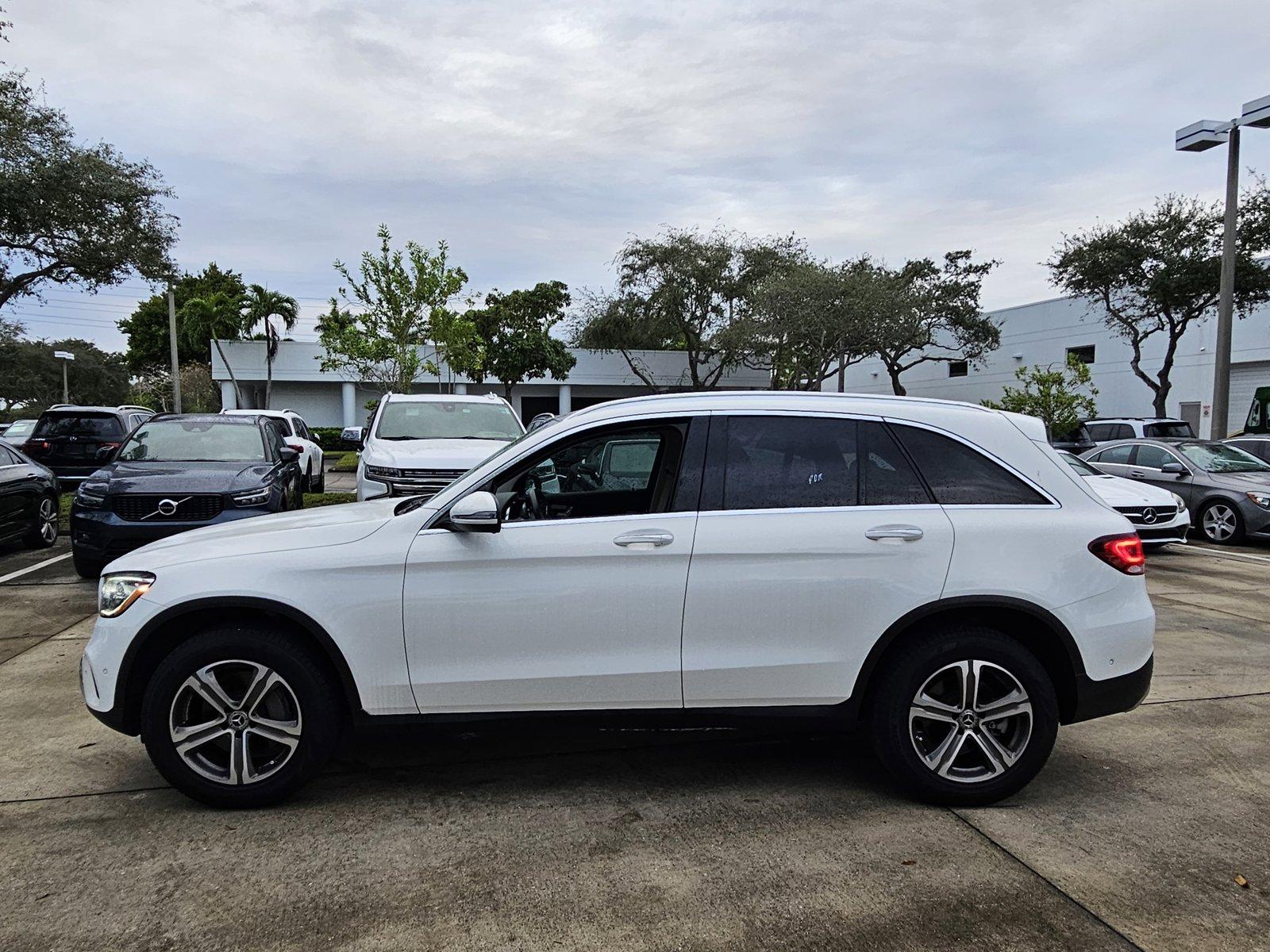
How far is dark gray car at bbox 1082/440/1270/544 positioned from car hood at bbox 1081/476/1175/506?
2.17 m

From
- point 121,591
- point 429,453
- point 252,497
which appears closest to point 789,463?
point 121,591

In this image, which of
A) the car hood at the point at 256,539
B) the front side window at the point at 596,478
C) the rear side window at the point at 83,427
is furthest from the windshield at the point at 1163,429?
the rear side window at the point at 83,427

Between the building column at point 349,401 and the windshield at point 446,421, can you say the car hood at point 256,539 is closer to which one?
the windshield at point 446,421

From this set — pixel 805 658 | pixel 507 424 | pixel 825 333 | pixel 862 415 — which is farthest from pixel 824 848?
pixel 825 333

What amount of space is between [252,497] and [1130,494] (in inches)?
375

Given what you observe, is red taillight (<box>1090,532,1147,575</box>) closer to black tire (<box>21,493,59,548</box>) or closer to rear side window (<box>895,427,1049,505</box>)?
rear side window (<box>895,427,1049,505</box>)

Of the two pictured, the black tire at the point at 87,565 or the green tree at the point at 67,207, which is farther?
the green tree at the point at 67,207

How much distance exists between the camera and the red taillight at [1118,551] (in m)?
3.66

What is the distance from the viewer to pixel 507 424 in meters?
10.9

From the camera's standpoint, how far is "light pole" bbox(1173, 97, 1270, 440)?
1449cm

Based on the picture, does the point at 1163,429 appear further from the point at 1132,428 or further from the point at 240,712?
the point at 240,712

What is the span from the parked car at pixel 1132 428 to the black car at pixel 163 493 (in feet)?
52.4

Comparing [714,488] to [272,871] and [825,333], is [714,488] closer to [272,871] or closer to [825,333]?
[272,871]

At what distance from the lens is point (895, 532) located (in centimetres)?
362
